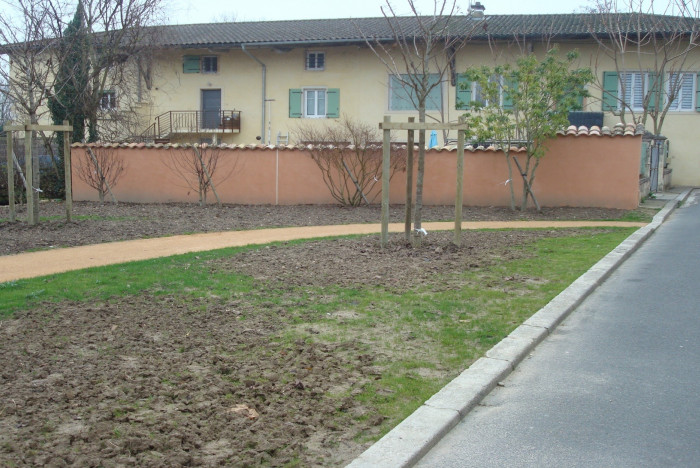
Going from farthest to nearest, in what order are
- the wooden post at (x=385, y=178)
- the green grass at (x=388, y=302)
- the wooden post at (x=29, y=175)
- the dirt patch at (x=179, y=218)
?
the wooden post at (x=29, y=175)
the dirt patch at (x=179, y=218)
the wooden post at (x=385, y=178)
the green grass at (x=388, y=302)

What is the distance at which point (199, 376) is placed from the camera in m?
5.10

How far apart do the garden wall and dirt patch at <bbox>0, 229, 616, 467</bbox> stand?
1126cm

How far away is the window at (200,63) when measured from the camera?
109ft

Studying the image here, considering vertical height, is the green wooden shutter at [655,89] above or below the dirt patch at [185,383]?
above

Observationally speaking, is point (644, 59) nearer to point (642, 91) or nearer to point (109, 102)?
point (642, 91)

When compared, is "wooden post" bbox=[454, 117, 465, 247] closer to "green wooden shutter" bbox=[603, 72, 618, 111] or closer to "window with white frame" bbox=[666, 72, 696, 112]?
"green wooden shutter" bbox=[603, 72, 618, 111]

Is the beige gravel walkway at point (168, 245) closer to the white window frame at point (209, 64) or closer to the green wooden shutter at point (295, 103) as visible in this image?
the green wooden shutter at point (295, 103)

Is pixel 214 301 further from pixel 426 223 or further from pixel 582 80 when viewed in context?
pixel 582 80

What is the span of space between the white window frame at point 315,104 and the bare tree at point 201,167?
1172 centimetres

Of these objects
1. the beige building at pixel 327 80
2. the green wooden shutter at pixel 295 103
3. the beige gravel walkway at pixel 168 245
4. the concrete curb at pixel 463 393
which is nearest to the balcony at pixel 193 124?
the beige building at pixel 327 80

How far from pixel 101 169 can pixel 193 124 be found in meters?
12.9

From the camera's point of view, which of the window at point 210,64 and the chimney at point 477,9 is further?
the window at point 210,64

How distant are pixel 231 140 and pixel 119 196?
38.5 ft

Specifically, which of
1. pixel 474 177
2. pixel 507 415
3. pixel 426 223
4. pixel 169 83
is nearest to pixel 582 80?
pixel 474 177
